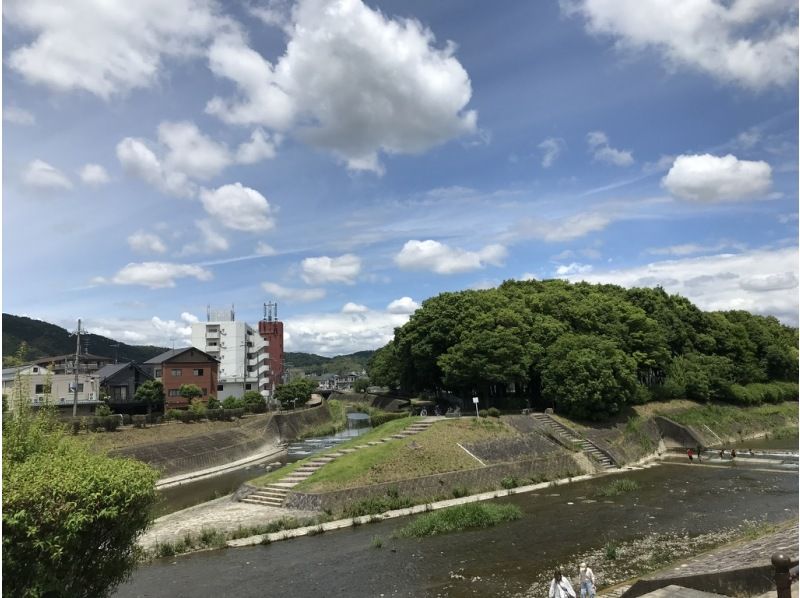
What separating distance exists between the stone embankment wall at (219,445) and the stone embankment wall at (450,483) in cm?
1477

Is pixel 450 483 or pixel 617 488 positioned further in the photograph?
pixel 617 488

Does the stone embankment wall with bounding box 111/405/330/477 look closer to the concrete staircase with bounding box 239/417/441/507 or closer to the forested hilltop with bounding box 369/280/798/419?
the concrete staircase with bounding box 239/417/441/507

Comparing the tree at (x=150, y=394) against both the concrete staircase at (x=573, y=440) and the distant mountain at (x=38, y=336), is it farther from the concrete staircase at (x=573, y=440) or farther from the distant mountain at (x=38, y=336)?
the distant mountain at (x=38, y=336)

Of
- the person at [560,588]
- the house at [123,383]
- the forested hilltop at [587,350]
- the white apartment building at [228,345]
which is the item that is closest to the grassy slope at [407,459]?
the forested hilltop at [587,350]

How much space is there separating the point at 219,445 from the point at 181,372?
32.5m

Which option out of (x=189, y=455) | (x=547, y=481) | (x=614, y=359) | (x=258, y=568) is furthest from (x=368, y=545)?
(x=614, y=359)

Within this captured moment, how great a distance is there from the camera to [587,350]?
49469 mm

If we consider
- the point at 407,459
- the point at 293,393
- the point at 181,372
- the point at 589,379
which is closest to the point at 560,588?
the point at 407,459

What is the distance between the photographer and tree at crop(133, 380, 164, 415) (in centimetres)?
6706

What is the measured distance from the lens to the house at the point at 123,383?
228ft

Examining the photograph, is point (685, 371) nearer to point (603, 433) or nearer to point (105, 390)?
point (603, 433)

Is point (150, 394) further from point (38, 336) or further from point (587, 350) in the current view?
point (38, 336)

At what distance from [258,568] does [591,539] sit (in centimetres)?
1419

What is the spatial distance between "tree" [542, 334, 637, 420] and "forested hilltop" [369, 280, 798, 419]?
0.30ft
